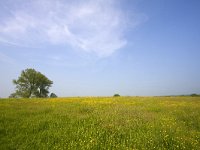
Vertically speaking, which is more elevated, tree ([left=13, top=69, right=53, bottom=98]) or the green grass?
tree ([left=13, top=69, right=53, bottom=98])

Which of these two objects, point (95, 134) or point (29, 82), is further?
point (29, 82)

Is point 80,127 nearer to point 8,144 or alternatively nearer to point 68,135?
Result: point 68,135

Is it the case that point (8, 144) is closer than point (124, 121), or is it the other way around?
point (8, 144)

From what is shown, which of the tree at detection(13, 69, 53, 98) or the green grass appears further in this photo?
the tree at detection(13, 69, 53, 98)

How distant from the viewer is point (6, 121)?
12.0 meters

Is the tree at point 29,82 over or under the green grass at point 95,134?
over

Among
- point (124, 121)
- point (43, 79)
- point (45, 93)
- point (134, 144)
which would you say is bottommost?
point (134, 144)

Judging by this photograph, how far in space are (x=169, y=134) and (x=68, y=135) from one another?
4.95m

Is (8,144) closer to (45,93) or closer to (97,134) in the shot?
(97,134)

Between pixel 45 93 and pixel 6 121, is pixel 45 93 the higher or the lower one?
the higher one

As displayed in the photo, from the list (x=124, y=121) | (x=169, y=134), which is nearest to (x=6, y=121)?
(x=124, y=121)

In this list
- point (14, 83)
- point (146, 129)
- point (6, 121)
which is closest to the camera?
point (146, 129)

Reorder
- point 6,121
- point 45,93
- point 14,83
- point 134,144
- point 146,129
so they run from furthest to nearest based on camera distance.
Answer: point 45,93, point 14,83, point 6,121, point 146,129, point 134,144

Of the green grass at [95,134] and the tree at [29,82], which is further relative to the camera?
the tree at [29,82]
